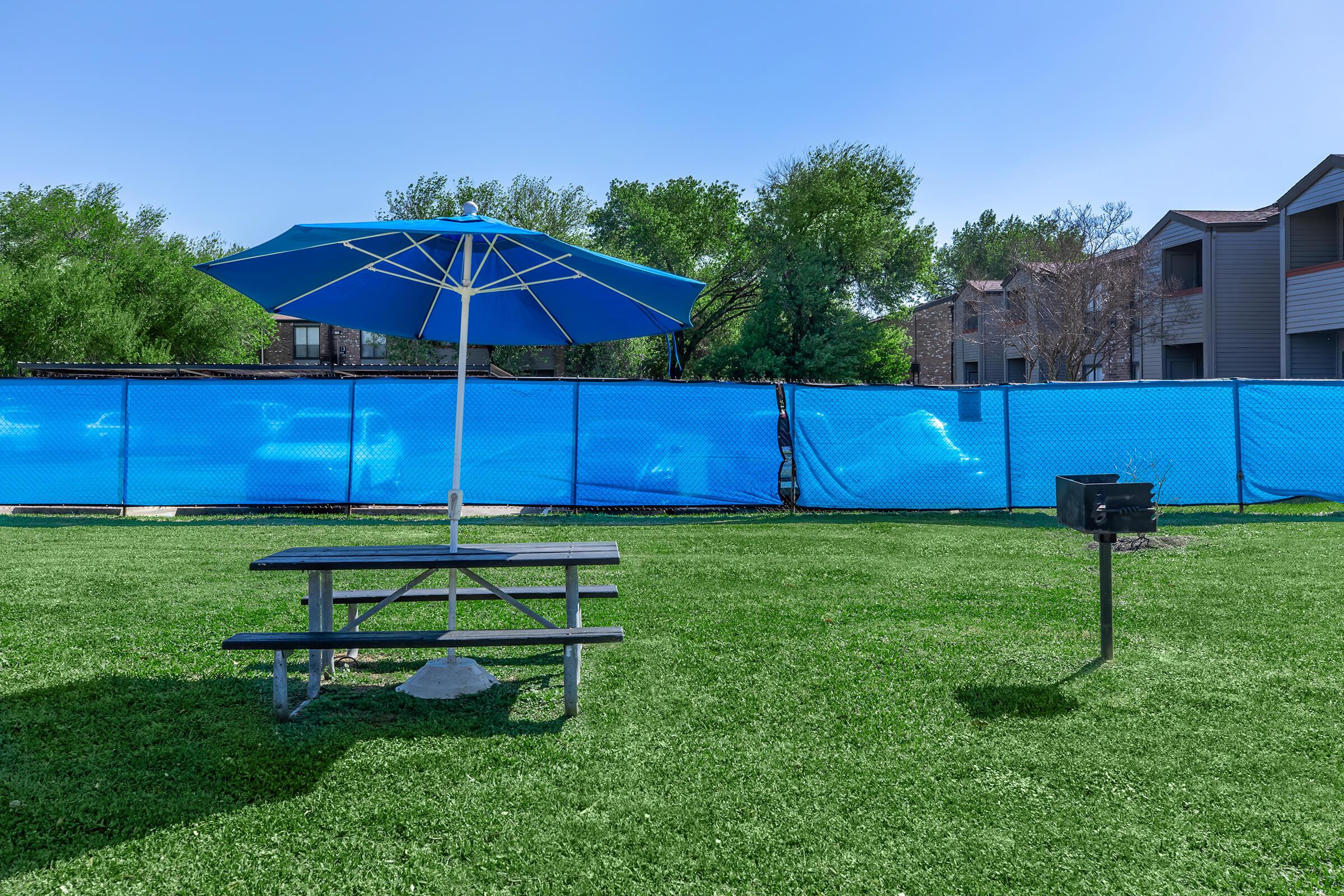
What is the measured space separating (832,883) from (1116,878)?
3.09 feet

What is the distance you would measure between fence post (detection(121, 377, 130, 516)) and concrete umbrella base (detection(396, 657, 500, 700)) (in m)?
9.72

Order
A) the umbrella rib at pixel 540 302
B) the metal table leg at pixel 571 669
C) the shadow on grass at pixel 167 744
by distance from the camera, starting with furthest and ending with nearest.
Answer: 1. the umbrella rib at pixel 540 302
2. the metal table leg at pixel 571 669
3. the shadow on grass at pixel 167 744

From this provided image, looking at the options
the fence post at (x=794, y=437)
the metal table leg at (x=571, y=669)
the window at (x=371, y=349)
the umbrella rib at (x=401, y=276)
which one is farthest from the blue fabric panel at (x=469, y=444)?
the window at (x=371, y=349)

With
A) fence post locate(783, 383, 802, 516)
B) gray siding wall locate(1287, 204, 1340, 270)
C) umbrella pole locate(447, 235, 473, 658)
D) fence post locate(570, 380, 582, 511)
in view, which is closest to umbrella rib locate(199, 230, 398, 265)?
umbrella pole locate(447, 235, 473, 658)

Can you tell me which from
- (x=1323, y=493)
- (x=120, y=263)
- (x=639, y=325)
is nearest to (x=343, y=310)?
(x=639, y=325)

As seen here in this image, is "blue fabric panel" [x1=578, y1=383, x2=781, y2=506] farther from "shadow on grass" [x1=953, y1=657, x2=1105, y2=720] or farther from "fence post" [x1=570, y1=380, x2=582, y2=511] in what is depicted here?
"shadow on grass" [x1=953, y1=657, x2=1105, y2=720]

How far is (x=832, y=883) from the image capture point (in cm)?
302

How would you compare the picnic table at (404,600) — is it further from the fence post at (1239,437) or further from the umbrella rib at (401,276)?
the fence post at (1239,437)

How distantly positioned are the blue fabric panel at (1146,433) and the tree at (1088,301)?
77.1 ft

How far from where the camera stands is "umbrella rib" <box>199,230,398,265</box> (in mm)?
4648

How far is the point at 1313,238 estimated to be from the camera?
2752cm

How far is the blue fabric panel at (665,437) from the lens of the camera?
13109 mm

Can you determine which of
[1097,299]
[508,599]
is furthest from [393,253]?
[1097,299]

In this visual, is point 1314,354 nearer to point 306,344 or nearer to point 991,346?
point 991,346
